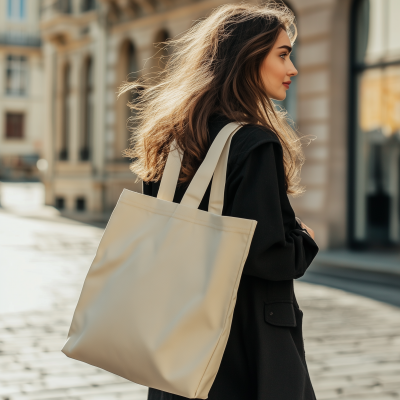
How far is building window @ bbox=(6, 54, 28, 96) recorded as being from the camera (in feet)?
169

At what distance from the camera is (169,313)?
170 cm

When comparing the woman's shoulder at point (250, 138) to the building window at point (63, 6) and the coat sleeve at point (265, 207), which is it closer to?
the coat sleeve at point (265, 207)

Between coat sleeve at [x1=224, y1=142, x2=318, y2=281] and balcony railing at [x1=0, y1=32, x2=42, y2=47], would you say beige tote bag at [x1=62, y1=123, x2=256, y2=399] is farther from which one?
balcony railing at [x1=0, y1=32, x2=42, y2=47]

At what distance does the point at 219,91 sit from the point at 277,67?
7.9 inches

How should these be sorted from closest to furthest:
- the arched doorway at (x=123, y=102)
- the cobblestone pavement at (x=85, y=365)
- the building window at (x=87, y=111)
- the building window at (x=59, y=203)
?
the cobblestone pavement at (x=85, y=365) < the arched doorway at (x=123, y=102) < the building window at (x=87, y=111) < the building window at (x=59, y=203)

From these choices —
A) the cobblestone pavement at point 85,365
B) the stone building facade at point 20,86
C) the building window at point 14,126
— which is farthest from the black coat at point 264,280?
the building window at point 14,126

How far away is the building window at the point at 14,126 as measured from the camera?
5194 centimetres

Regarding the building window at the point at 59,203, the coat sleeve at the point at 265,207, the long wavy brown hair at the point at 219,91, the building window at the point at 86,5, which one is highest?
the building window at the point at 86,5

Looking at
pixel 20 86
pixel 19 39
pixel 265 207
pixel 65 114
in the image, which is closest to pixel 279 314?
pixel 265 207

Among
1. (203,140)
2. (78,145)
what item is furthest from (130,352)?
(78,145)

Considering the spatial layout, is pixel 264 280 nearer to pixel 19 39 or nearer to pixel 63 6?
pixel 63 6

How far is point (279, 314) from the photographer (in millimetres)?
1847

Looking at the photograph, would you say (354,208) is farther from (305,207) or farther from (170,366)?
(170,366)

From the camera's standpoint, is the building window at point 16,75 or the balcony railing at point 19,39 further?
the building window at point 16,75
